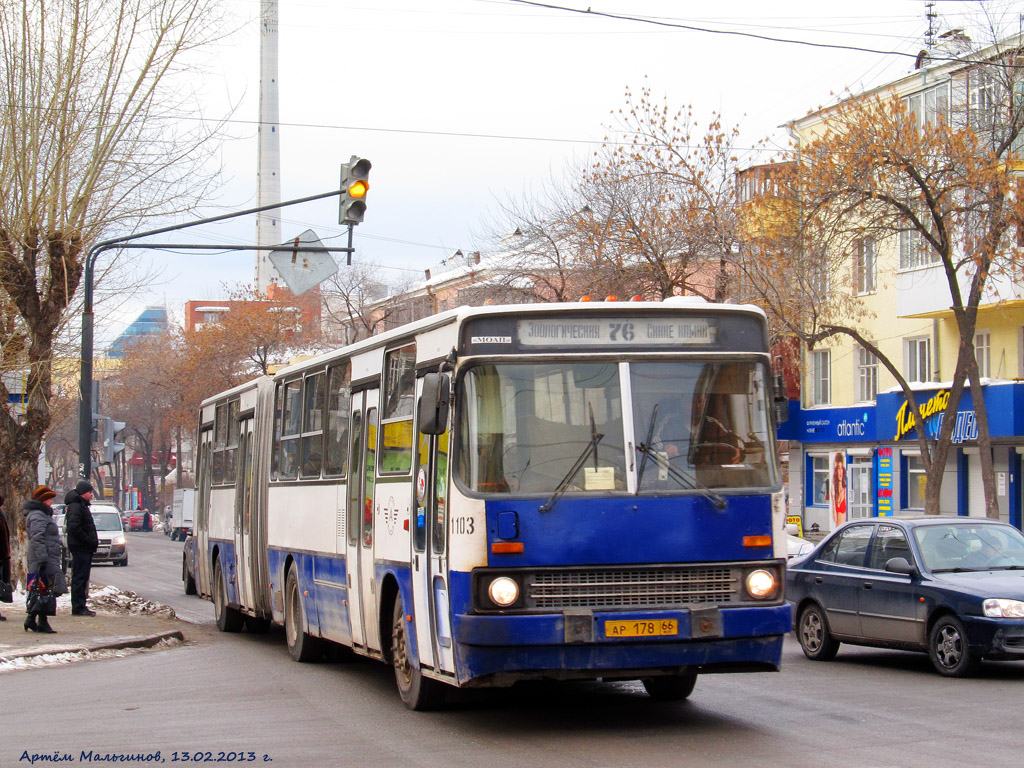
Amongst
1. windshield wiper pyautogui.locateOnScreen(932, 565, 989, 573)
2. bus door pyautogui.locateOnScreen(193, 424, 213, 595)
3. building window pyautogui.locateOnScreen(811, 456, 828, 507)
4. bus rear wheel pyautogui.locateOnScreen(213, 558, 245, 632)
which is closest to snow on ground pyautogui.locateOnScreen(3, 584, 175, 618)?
bus door pyautogui.locateOnScreen(193, 424, 213, 595)

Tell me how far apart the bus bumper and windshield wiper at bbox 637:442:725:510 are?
712 millimetres

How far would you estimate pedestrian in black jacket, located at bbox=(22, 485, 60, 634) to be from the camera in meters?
16.4

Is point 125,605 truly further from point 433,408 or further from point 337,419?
point 433,408

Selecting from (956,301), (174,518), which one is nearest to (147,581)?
(956,301)

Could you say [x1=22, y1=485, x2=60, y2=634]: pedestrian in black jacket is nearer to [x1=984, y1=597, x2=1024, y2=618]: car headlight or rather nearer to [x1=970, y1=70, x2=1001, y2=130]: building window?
[x1=984, y1=597, x2=1024, y2=618]: car headlight

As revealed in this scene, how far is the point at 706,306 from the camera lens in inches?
372

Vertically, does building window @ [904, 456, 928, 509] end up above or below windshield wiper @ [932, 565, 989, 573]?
above

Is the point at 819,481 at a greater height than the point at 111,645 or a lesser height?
greater

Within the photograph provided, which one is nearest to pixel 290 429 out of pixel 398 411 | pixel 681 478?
pixel 398 411

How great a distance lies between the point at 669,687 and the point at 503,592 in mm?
2637

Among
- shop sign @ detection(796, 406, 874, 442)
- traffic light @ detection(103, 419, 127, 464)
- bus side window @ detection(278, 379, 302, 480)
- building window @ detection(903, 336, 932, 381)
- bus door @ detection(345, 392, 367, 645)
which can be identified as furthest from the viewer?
shop sign @ detection(796, 406, 874, 442)

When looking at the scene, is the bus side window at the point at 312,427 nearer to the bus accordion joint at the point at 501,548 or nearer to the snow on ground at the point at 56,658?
the snow on ground at the point at 56,658

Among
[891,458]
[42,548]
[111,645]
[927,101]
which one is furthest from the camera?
[927,101]

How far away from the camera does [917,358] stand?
1540 inches
